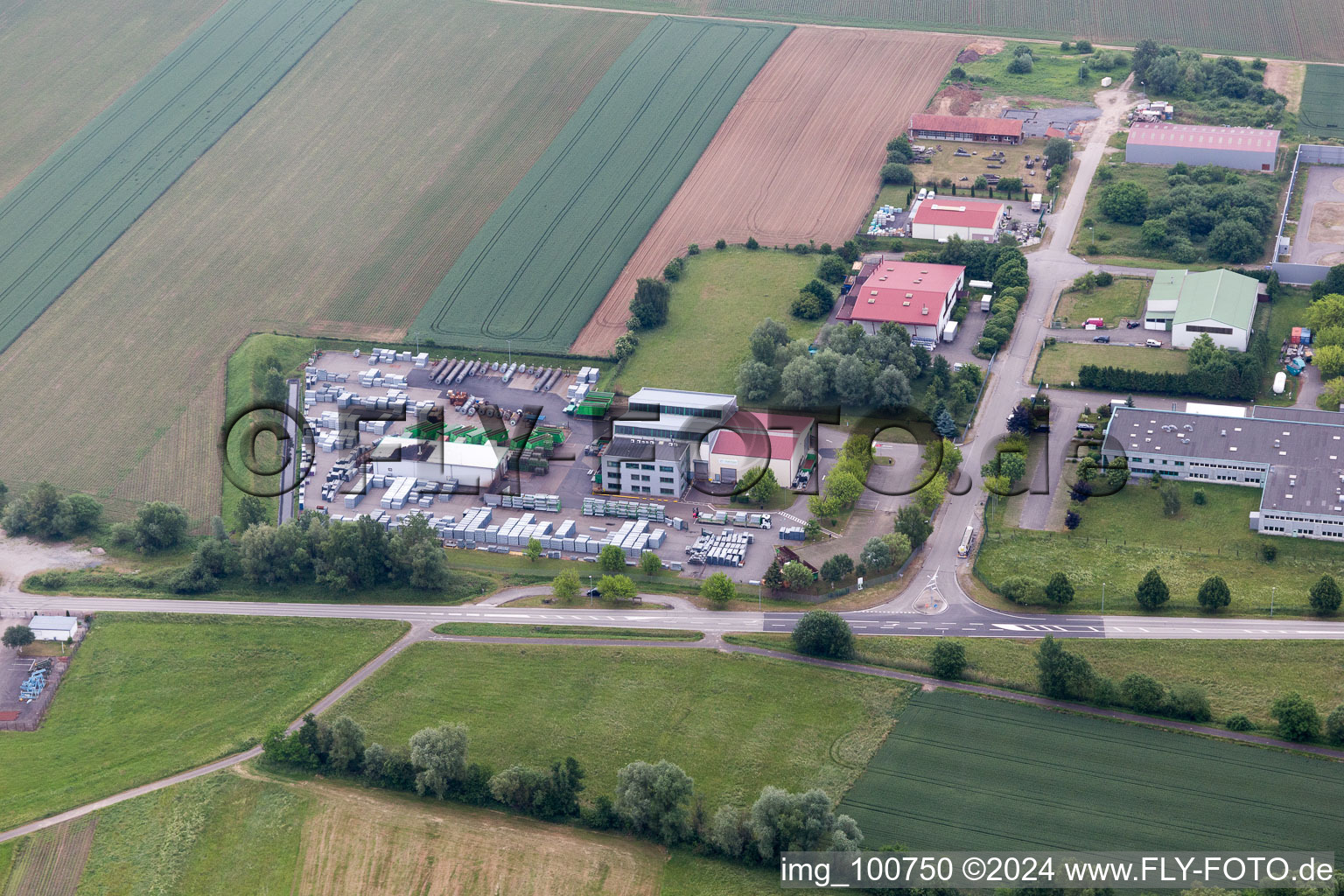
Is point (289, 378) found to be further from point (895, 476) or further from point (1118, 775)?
point (1118, 775)

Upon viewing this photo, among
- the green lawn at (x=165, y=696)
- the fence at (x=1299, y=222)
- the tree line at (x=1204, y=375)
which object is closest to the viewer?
the green lawn at (x=165, y=696)

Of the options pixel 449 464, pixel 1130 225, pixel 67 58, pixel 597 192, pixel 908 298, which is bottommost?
pixel 449 464

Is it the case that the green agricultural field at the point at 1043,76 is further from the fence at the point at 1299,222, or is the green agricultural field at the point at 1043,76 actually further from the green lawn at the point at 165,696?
the green lawn at the point at 165,696

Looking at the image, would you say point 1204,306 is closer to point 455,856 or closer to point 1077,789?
point 1077,789

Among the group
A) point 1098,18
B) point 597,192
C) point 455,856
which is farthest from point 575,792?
point 1098,18

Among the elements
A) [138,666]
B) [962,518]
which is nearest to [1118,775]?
[962,518]

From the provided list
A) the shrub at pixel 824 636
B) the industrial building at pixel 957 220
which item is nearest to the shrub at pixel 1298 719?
the shrub at pixel 824 636
